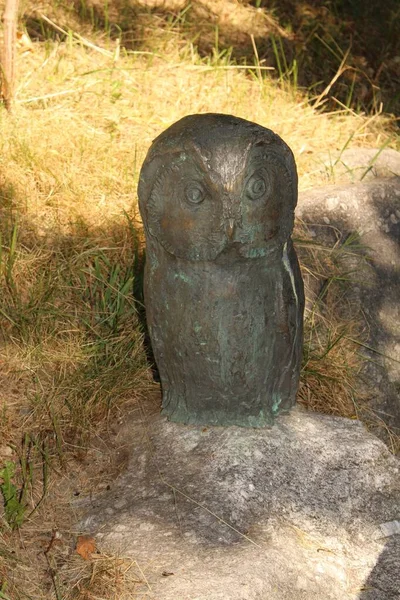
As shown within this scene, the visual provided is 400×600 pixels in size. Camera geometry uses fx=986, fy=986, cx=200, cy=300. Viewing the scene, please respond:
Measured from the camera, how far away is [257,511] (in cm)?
331

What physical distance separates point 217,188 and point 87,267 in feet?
4.51

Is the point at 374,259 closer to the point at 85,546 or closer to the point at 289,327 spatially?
the point at 289,327

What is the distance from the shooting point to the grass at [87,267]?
3461 mm

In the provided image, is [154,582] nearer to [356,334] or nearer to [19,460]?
[19,460]

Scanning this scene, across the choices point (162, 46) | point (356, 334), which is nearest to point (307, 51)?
point (162, 46)

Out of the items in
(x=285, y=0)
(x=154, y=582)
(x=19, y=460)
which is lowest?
(x=19, y=460)

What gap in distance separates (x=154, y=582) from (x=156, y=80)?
11.7ft

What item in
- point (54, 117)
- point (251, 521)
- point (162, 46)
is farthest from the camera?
point (162, 46)

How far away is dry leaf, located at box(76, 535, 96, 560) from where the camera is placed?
10.5 feet

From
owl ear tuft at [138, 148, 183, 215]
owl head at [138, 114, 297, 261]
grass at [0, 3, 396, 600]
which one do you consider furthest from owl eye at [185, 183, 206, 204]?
grass at [0, 3, 396, 600]

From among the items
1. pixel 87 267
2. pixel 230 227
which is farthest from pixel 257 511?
pixel 87 267

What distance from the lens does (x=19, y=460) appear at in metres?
3.66

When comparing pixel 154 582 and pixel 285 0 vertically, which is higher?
pixel 285 0

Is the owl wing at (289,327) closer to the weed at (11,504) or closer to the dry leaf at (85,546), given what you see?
the dry leaf at (85,546)
